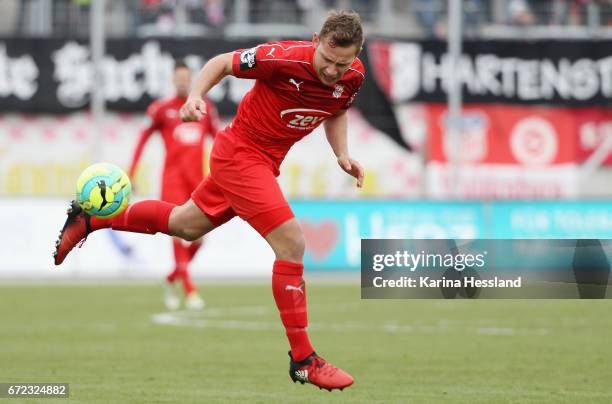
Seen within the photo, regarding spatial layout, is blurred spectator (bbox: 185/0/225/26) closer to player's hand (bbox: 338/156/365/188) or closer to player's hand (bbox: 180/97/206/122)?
player's hand (bbox: 338/156/365/188)

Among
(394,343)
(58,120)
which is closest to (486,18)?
(58,120)

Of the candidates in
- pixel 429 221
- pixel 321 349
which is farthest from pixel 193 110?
pixel 429 221

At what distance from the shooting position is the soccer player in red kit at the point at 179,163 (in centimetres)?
1491

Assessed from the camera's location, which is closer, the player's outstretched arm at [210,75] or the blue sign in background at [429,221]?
the player's outstretched arm at [210,75]

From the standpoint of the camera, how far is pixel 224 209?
26.2 feet

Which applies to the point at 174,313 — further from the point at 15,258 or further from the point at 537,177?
the point at 537,177

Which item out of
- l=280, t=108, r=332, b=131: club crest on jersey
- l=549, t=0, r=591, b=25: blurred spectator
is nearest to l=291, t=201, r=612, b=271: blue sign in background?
l=549, t=0, r=591, b=25: blurred spectator

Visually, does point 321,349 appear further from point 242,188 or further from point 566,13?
point 566,13

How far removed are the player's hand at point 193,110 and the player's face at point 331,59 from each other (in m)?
0.77

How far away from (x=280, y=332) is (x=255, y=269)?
919 cm

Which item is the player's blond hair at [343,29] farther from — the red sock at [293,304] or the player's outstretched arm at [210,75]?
the red sock at [293,304]

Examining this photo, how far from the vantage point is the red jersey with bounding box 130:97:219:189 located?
14914 millimetres

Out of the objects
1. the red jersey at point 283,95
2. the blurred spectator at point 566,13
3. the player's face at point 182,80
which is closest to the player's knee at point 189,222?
the red jersey at point 283,95

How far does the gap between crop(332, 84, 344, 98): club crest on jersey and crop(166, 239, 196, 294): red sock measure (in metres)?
7.61
